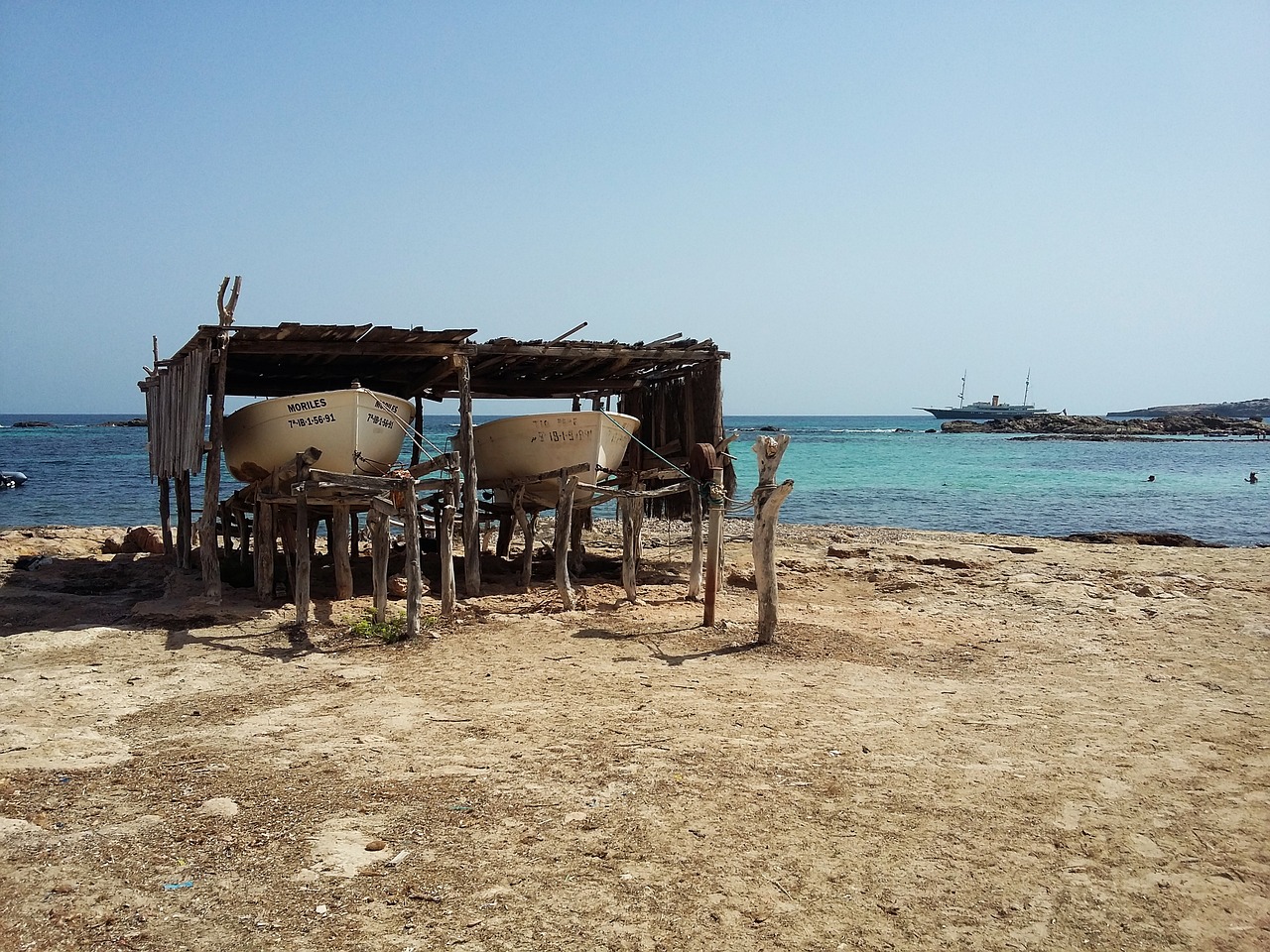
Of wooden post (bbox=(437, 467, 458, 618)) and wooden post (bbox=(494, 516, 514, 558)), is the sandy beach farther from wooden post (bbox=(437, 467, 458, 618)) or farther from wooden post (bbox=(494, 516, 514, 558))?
wooden post (bbox=(494, 516, 514, 558))

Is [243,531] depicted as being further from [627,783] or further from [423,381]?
[627,783]

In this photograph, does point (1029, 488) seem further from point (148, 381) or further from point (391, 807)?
point (391, 807)

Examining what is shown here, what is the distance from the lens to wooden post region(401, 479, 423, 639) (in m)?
9.58

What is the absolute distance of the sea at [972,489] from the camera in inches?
1022

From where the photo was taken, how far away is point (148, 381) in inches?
580

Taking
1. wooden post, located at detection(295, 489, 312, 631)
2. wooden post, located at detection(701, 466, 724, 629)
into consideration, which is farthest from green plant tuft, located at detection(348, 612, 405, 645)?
wooden post, located at detection(701, 466, 724, 629)

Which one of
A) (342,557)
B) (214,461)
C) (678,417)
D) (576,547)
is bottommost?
(576,547)

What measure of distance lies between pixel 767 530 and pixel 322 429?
19.0ft

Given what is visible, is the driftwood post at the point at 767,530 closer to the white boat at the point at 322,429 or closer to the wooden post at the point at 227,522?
the white boat at the point at 322,429

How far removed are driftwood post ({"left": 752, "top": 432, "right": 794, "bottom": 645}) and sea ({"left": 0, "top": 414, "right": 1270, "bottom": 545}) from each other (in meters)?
0.87

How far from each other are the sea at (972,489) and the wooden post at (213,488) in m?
2.82

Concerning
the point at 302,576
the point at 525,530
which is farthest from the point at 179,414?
the point at 525,530

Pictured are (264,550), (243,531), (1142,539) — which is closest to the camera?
(264,550)

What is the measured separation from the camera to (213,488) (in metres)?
11.0
